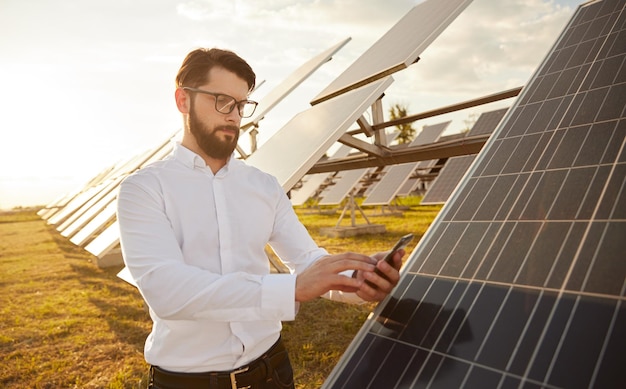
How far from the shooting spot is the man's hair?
204cm

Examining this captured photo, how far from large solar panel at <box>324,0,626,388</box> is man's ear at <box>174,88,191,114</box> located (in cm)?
131

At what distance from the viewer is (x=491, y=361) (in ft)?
4.19

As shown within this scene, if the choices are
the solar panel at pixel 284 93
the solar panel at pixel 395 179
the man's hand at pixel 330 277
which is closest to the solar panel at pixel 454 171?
the solar panel at pixel 395 179

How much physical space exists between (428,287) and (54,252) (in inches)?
575

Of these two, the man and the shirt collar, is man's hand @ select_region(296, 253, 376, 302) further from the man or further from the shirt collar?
the shirt collar

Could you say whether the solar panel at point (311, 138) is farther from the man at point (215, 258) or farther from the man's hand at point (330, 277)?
the man's hand at point (330, 277)

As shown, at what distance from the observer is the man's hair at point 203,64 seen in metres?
A: 2.04

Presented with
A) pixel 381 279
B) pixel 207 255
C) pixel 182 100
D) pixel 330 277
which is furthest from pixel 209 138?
pixel 381 279

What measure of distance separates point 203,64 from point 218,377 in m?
1.46

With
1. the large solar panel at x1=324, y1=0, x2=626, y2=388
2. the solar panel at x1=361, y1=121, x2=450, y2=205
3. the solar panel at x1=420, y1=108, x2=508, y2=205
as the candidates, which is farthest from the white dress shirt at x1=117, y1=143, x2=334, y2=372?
the solar panel at x1=361, y1=121, x2=450, y2=205

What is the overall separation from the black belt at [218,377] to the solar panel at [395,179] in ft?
47.0

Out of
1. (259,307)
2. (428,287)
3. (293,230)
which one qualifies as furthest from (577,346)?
(293,230)

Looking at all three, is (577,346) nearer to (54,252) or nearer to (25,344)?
(25,344)

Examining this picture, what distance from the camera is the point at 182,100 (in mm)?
2123
